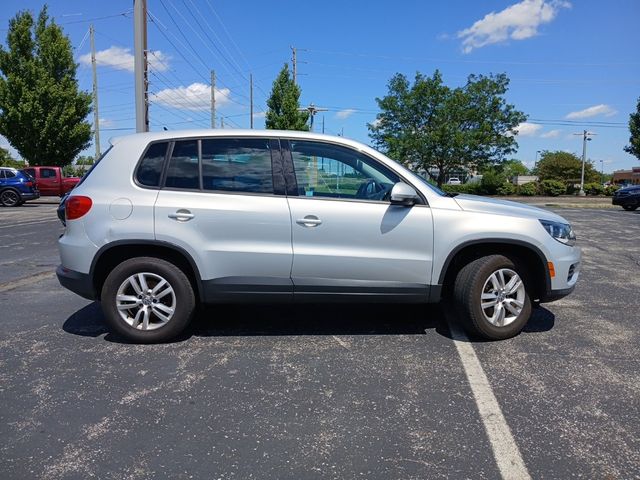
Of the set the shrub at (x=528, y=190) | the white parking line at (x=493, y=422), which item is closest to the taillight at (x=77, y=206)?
the white parking line at (x=493, y=422)

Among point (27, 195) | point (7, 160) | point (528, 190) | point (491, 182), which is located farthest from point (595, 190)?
point (7, 160)

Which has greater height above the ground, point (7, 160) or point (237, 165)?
point (7, 160)

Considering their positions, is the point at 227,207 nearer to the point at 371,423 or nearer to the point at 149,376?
the point at 149,376

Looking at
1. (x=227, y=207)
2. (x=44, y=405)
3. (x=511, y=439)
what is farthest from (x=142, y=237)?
(x=511, y=439)

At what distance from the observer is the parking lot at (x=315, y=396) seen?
8.86 feet

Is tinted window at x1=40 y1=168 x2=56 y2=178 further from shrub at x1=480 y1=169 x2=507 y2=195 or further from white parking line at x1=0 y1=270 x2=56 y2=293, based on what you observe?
shrub at x1=480 y1=169 x2=507 y2=195

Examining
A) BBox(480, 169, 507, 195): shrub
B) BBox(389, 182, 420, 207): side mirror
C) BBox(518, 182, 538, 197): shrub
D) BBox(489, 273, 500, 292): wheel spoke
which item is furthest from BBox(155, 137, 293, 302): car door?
BBox(518, 182, 538, 197): shrub

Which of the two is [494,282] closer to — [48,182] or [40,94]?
[48,182]

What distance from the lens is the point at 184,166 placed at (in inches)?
172

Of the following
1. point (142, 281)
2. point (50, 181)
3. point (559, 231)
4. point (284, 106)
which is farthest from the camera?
point (284, 106)

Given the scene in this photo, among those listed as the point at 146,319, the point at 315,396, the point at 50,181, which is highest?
the point at 50,181

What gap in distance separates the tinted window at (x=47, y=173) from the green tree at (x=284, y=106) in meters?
11.8

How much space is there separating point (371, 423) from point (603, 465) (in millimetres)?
1245

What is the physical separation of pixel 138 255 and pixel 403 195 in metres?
2.32
